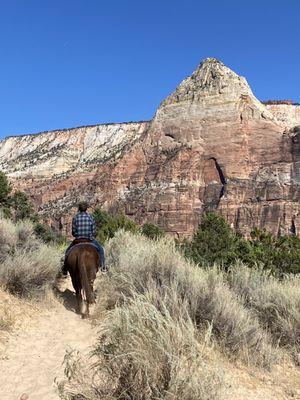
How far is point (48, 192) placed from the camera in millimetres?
98062

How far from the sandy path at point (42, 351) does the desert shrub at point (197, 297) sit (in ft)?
3.13

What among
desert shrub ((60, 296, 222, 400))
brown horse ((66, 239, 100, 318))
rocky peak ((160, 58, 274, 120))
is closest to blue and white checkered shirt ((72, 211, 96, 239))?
brown horse ((66, 239, 100, 318))

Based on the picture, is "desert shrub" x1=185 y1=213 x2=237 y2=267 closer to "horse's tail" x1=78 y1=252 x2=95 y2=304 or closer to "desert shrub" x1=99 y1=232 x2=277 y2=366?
"desert shrub" x1=99 y1=232 x2=277 y2=366

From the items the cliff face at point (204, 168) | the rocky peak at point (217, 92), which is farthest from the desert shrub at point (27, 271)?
the rocky peak at point (217, 92)

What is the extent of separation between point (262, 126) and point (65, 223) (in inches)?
1553

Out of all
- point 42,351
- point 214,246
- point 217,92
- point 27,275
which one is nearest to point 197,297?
point 42,351

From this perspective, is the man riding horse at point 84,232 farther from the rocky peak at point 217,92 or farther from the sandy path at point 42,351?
the rocky peak at point 217,92

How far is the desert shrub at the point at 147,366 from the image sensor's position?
371cm

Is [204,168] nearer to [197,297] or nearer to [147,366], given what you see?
[197,297]

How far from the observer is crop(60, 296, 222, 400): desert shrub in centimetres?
371

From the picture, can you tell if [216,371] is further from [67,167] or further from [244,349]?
[67,167]

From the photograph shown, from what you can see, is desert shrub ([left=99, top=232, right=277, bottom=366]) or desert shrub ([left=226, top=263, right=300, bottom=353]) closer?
desert shrub ([left=99, top=232, right=277, bottom=366])

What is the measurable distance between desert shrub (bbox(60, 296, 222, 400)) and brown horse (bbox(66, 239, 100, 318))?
4.03 m

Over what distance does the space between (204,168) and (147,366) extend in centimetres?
7944
